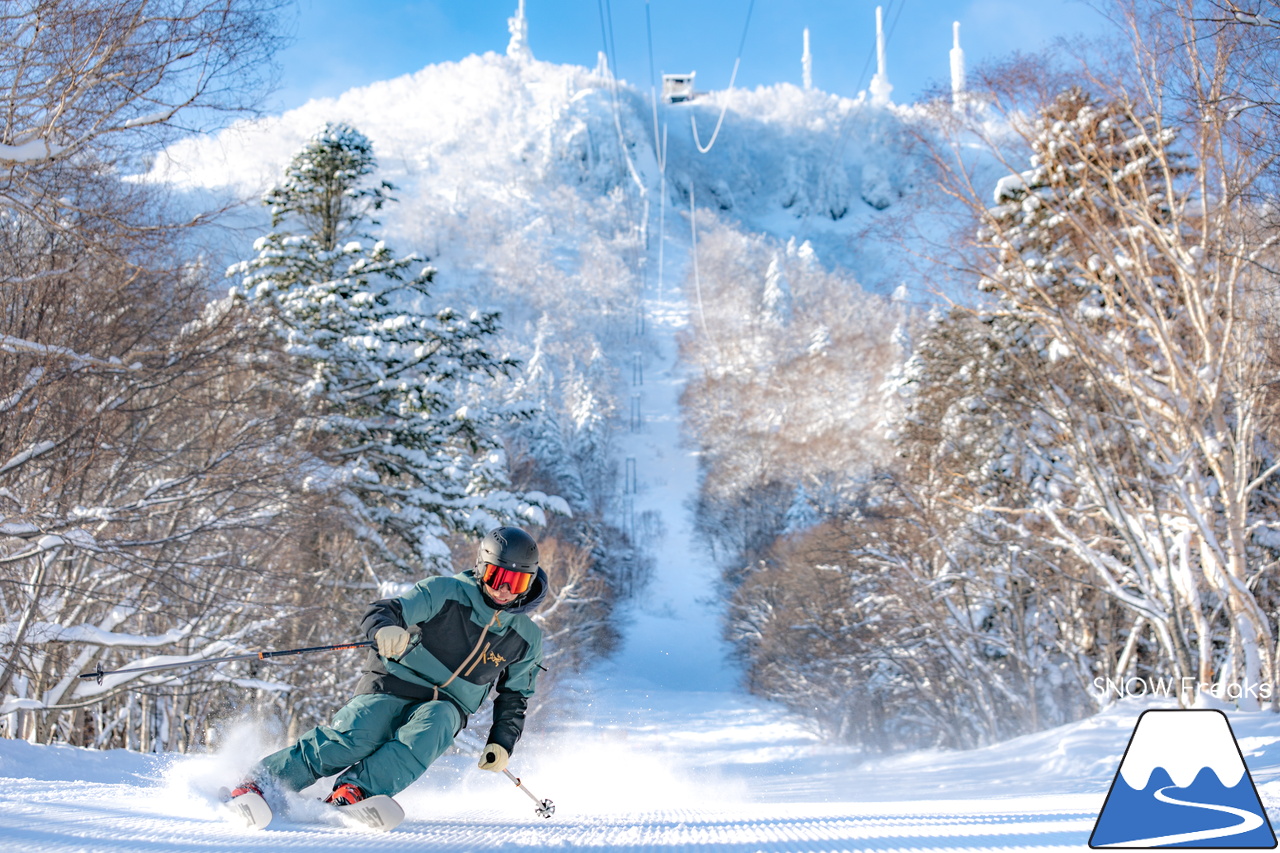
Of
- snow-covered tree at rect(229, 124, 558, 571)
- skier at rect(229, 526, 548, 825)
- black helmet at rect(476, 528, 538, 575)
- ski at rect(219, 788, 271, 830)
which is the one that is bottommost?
ski at rect(219, 788, 271, 830)

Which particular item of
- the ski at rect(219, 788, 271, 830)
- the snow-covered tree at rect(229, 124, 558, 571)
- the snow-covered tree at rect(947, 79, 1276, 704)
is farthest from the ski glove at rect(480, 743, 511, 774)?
the snow-covered tree at rect(229, 124, 558, 571)

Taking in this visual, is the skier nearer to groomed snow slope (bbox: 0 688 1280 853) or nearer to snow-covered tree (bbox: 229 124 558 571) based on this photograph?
groomed snow slope (bbox: 0 688 1280 853)

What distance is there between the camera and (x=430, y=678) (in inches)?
149

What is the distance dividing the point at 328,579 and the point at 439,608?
11023 millimetres

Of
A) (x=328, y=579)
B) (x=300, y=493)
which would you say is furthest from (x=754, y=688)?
(x=300, y=493)

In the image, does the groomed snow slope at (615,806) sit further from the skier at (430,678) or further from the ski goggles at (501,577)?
the ski goggles at (501,577)

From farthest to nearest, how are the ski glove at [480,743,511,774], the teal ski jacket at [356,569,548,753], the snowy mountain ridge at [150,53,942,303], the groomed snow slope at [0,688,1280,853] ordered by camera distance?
1. the snowy mountain ridge at [150,53,942,303]
2. the ski glove at [480,743,511,774]
3. the teal ski jacket at [356,569,548,753]
4. the groomed snow slope at [0,688,1280,853]

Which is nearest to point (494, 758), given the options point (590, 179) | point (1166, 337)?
point (1166, 337)

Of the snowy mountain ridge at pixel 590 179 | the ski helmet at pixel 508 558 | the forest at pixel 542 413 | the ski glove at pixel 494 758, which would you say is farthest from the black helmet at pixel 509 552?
the snowy mountain ridge at pixel 590 179

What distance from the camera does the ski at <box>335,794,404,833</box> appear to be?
120 inches

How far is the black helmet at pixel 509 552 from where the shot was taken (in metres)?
3.77

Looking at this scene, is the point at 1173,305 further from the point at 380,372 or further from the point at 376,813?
the point at 380,372

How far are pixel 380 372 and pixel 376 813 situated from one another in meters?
11.1

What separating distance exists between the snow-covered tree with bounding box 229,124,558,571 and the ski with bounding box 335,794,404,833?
9.59 metres
